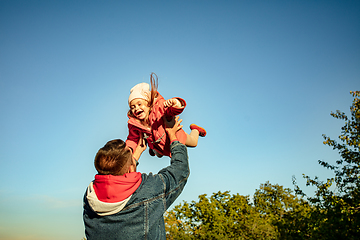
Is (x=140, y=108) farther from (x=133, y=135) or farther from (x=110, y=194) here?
(x=110, y=194)

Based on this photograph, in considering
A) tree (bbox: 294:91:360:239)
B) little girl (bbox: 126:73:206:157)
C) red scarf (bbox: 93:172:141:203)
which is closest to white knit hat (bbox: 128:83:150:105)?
little girl (bbox: 126:73:206:157)

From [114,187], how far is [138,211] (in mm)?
240

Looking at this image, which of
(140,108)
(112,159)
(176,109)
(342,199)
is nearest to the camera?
(112,159)

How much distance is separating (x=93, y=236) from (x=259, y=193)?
85.3ft

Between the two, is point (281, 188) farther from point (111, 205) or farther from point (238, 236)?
point (111, 205)

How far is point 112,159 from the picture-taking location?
1.77 m

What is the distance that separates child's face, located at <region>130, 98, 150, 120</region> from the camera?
3479mm

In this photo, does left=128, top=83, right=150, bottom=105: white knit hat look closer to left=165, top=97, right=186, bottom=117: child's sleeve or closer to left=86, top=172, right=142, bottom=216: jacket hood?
left=165, top=97, right=186, bottom=117: child's sleeve

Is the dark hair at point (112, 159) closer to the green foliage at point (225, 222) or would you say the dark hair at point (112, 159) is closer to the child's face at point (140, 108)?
the child's face at point (140, 108)

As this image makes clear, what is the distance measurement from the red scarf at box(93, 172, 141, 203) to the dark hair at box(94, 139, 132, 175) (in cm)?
6

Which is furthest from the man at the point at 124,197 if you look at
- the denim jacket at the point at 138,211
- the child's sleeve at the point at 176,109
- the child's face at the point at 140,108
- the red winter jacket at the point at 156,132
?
the child's face at the point at 140,108

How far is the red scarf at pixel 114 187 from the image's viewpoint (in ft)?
5.44

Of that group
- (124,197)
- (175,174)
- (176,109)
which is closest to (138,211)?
(124,197)

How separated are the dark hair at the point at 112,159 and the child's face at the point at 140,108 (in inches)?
64.4
